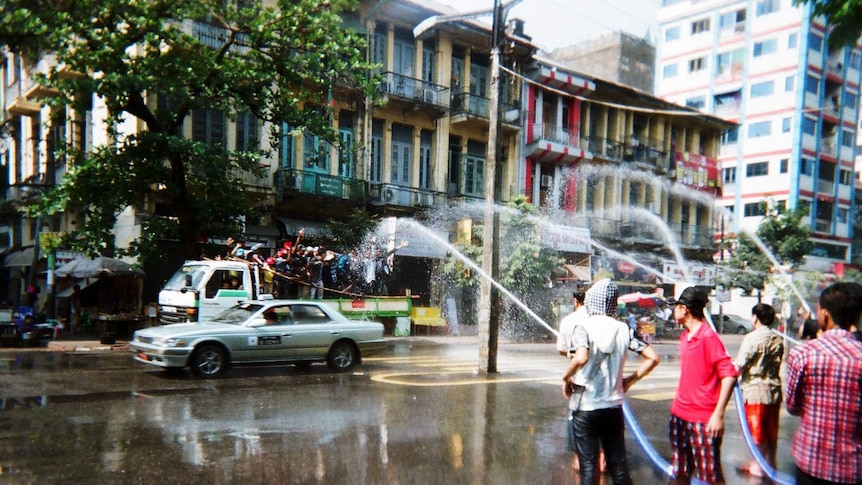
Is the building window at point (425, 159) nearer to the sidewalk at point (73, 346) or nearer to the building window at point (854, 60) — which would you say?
the sidewalk at point (73, 346)

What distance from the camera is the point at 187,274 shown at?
15023mm

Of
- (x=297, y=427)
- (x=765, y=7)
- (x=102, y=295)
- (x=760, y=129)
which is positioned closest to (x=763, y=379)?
(x=297, y=427)

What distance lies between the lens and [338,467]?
21.2 ft

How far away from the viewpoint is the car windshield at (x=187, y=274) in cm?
1470

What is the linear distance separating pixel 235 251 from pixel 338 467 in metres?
11.9

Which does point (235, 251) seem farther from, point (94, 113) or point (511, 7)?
point (94, 113)

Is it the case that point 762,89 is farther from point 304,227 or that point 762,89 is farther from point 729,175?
point 304,227

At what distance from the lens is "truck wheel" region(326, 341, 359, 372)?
1322 cm

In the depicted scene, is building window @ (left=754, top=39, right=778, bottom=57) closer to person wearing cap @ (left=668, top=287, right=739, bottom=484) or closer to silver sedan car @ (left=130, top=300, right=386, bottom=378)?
silver sedan car @ (left=130, top=300, right=386, bottom=378)

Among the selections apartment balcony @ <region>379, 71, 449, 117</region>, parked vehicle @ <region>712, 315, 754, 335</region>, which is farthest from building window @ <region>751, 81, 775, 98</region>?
apartment balcony @ <region>379, 71, 449, 117</region>

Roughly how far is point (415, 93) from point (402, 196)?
4.36 m

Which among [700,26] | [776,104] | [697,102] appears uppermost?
[700,26]

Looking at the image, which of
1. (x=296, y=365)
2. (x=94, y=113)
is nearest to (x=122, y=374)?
(x=296, y=365)

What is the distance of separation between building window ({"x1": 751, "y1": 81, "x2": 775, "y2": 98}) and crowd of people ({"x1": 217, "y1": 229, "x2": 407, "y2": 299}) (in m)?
37.0
